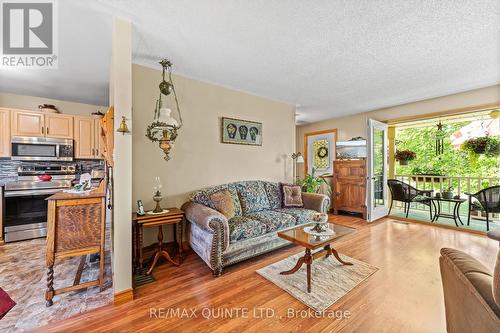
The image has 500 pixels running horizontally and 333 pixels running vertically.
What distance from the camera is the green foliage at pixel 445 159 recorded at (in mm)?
4816

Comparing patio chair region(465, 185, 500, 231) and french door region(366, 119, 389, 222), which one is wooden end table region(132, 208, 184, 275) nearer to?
french door region(366, 119, 389, 222)

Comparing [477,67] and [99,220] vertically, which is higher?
[477,67]

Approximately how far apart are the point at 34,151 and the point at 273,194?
4.30m

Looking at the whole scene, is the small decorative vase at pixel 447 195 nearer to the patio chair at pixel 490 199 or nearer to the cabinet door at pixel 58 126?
the patio chair at pixel 490 199

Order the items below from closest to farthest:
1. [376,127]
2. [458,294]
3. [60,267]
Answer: [458,294]
[60,267]
[376,127]

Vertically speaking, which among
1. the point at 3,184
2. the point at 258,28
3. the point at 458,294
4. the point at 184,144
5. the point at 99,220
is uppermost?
the point at 258,28

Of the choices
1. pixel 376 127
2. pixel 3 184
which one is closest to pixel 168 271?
pixel 3 184

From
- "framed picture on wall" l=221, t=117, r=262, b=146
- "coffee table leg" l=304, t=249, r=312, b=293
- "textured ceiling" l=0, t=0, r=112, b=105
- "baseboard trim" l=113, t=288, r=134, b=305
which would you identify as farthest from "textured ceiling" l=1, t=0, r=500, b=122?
"baseboard trim" l=113, t=288, r=134, b=305

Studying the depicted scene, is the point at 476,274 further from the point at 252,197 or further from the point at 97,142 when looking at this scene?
the point at 97,142

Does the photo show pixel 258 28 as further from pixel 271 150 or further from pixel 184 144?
pixel 271 150

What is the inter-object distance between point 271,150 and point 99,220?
9.83 ft

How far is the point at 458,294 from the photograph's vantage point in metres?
1.10

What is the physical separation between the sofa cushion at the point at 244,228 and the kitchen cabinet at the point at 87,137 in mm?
3373

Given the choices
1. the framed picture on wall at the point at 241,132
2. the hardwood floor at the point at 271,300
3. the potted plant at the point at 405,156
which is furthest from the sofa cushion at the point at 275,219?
the potted plant at the point at 405,156
